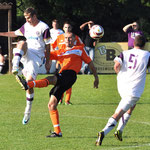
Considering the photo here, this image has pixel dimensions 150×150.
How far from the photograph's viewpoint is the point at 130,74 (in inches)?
292

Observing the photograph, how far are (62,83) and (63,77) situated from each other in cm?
13

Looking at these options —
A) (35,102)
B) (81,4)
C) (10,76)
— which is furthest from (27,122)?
(81,4)

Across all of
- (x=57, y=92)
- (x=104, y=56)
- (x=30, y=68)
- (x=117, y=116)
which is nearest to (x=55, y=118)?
(x=57, y=92)

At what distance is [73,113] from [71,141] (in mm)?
3330

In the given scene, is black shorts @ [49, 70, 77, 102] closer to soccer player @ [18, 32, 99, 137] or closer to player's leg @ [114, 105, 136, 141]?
soccer player @ [18, 32, 99, 137]

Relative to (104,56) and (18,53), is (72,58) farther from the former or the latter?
(104,56)

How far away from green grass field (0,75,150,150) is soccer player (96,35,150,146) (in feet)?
1.58

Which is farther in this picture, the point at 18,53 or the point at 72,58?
the point at 18,53

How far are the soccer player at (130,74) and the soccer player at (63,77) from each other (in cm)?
120

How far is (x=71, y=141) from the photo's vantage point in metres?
7.87

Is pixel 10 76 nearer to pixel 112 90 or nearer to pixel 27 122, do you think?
pixel 112 90

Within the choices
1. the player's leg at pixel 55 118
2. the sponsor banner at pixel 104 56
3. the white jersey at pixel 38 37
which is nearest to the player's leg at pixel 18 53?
the white jersey at pixel 38 37

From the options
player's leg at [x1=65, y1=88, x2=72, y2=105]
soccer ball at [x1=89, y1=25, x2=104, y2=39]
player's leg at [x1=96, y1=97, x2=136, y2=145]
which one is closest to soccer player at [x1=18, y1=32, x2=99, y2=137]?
player's leg at [x1=96, y1=97, x2=136, y2=145]

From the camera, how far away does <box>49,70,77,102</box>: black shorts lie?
8348 millimetres
